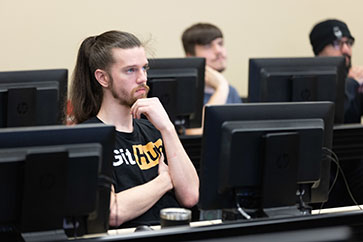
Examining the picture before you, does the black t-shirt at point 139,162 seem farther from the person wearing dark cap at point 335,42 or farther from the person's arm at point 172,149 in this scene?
the person wearing dark cap at point 335,42

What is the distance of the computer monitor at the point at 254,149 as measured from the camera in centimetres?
193

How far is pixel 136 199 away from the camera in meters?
2.20

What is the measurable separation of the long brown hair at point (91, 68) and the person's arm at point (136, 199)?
0.37 metres

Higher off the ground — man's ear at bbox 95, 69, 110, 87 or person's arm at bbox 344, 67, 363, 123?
man's ear at bbox 95, 69, 110, 87

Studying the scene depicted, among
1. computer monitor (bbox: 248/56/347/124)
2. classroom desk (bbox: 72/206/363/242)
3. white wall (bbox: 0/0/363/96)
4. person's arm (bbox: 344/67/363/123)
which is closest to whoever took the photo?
classroom desk (bbox: 72/206/363/242)

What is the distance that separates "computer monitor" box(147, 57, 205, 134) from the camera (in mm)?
3287

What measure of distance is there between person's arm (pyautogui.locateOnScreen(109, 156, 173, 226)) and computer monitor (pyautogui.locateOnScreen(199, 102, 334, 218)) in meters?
0.31

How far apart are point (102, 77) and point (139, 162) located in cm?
35

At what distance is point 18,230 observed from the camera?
1.69m

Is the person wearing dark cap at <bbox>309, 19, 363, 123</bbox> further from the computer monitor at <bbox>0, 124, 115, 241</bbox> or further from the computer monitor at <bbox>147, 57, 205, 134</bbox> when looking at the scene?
the computer monitor at <bbox>0, 124, 115, 241</bbox>

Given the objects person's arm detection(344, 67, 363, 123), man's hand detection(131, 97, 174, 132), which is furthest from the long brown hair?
person's arm detection(344, 67, 363, 123)

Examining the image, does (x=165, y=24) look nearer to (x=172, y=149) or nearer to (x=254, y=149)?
(x=172, y=149)

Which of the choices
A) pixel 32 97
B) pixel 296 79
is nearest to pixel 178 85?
pixel 296 79

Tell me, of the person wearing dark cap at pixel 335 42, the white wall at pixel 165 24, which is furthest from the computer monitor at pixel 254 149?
the white wall at pixel 165 24
